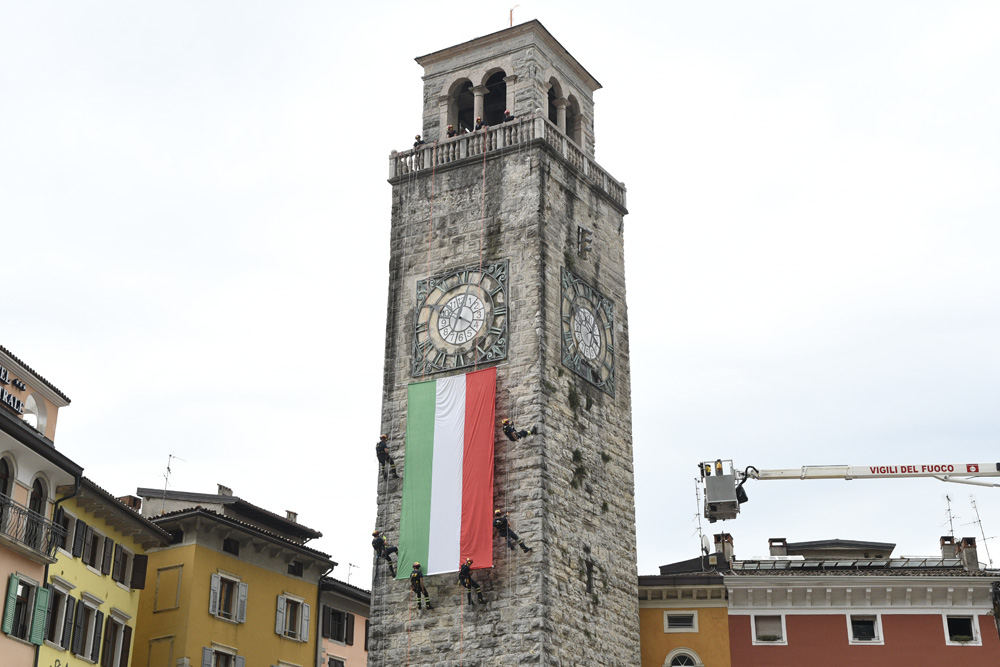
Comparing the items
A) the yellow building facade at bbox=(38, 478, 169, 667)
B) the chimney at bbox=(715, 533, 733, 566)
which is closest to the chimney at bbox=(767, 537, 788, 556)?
the chimney at bbox=(715, 533, 733, 566)

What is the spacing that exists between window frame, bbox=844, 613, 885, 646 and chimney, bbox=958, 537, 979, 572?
11.2 feet

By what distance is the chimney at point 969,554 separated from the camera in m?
42.3

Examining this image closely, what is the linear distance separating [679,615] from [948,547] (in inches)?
371

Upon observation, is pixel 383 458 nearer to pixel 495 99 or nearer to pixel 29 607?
pixel 29 607

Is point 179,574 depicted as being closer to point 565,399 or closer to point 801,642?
point 565,399

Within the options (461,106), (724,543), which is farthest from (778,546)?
(461,106)

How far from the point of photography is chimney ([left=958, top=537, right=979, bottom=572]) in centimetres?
4234

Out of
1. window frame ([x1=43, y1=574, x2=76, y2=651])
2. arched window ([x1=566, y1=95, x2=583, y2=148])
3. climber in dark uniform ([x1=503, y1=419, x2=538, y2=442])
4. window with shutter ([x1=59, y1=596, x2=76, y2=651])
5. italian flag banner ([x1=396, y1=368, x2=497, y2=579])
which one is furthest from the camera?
arched window ([x1=566, y1=95, x2=583, y2=148])

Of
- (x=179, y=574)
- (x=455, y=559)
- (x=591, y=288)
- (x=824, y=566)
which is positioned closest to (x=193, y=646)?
(x=179, y=574)

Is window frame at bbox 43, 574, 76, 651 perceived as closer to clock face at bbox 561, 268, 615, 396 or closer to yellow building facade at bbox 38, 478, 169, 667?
yellow building facade at bbox 38, 478, 169, 667

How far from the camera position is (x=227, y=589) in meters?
44.1

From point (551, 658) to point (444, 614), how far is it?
3343 mm

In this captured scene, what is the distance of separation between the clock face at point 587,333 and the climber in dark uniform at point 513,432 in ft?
9.31

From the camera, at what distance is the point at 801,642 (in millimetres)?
40844
